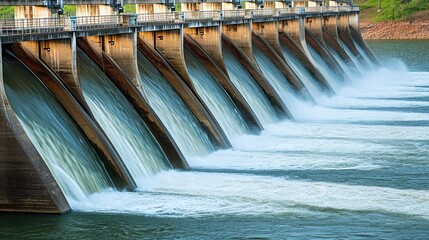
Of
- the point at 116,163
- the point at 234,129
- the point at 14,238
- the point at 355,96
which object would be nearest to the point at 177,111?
the point at 234,129

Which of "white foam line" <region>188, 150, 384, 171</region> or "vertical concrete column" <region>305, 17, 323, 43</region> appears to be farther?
"vertical concrete column" <region>305, 17, 323, 43</region>


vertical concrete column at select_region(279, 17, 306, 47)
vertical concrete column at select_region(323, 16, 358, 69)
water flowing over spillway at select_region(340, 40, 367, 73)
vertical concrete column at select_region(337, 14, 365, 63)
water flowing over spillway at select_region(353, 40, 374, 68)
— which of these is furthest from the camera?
water flowing over spillway at select_region(353, 40, 374, 68)

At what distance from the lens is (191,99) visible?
4144 cm

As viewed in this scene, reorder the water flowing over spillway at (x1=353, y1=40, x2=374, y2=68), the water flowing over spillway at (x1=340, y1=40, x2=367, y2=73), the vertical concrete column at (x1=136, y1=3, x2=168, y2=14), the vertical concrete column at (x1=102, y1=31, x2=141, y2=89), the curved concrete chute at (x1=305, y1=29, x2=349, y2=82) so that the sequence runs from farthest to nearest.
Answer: the water flowing over spillway at (x1=353, y1=40, x2=374, y2=68) → the water flowing over spillway at (x1=340, y1=40, x2=367, y2=73) → the curved concrete chute at (x1=305, y1=29, x2=349, y2=82) → the vertical concrete column at (x1=136, y1=3, x2=168, y2=14) → the vertical concrete column at (x1=102, y1=31, x2=141, y2=89)

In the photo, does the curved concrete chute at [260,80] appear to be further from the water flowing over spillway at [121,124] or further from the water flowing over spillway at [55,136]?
the water flowing over spillway at [55,136]

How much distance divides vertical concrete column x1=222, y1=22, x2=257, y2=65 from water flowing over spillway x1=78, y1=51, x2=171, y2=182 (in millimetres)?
18191

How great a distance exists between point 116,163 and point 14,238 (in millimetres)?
6170

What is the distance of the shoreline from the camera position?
13512 cm

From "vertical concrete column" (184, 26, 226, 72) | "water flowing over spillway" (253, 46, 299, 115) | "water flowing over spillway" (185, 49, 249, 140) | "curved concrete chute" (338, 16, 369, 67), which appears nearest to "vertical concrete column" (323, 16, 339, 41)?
"curved concrete chute" (338, 16, 369, 67)

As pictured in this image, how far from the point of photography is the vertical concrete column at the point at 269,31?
2429 inches

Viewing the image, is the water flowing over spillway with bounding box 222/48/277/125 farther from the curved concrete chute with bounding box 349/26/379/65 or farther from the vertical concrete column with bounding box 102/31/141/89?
the curved concrete chute with bounding box 349/26/379/65

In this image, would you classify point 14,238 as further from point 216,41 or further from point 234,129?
point 216,41

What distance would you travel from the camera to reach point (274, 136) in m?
45.7

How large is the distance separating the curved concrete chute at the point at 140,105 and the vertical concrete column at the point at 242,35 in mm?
17218
